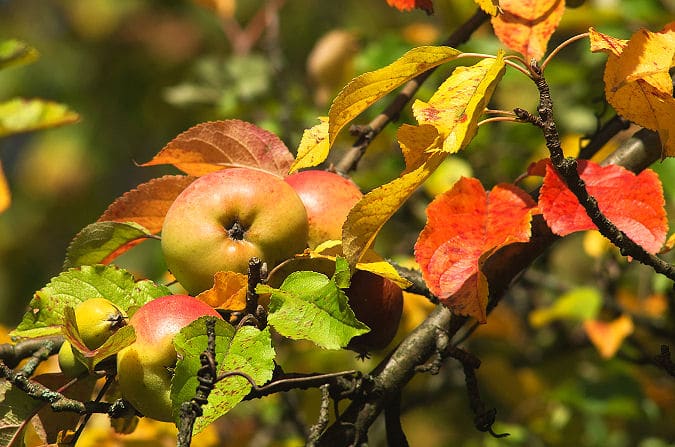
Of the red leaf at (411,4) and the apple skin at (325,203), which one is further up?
the red leaf at (411,4)

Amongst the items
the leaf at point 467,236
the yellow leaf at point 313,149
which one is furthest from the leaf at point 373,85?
the leaf at point 467,236

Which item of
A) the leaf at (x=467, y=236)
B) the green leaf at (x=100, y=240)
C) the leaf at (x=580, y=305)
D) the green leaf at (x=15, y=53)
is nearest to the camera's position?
the leaf at (x=467, y=236)

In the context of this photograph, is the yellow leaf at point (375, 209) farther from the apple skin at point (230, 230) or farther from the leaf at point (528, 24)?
Result: the leaf at point (528, 24)

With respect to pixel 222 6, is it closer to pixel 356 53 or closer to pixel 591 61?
Result: pixel 356 53

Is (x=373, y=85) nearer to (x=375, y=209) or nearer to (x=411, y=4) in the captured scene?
(x=375, y=209)

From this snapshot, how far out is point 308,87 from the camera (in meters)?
2.64

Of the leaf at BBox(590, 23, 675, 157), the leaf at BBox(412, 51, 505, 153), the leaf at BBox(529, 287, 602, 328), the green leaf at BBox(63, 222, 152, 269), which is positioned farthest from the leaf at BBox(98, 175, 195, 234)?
the leaf at BBox(529, 287, 602, 328)

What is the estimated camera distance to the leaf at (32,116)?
1416 mm

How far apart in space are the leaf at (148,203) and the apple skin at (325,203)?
15cm

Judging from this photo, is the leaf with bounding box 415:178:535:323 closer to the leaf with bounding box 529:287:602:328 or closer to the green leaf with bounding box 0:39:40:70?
the green leaf with bounding box 0:39:40:70

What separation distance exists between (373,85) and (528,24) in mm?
283

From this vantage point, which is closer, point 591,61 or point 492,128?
point 591,61

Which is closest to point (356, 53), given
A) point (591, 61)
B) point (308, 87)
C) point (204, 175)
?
point (308, 87)

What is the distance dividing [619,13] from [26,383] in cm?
164
